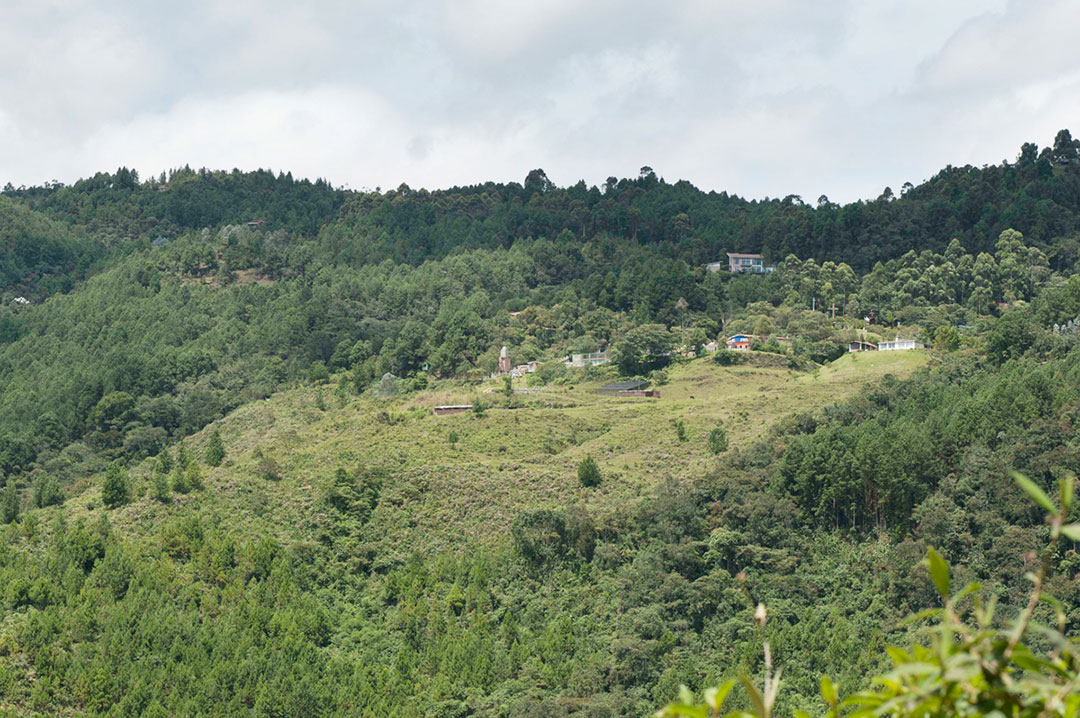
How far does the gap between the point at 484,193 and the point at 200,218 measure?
819 inches

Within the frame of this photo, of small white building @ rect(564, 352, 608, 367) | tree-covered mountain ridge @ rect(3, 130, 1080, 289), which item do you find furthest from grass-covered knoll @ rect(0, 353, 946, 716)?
tree-covered mountain ridge @ rect(3, 130, 1080, 289)

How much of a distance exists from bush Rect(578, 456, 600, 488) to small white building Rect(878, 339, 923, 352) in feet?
55.4

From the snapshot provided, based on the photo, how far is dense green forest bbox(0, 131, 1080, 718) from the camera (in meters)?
33.6

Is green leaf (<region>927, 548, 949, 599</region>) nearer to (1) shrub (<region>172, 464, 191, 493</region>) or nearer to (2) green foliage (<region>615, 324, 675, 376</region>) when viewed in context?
(1) shrub (<region>172, 464, 191, 493</region>)

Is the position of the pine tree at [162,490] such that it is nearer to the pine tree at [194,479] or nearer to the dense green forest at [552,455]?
the dense green forest at [552,455]

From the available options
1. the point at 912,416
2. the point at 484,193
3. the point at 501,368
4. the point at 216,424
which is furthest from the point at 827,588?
the point at 484,193

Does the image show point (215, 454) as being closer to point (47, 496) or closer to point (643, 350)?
point (47, 496)

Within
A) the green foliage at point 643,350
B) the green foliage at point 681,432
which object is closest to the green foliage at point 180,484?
the green foliage at point 681,432

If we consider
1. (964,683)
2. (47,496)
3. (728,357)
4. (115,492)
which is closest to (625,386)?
(728,357)

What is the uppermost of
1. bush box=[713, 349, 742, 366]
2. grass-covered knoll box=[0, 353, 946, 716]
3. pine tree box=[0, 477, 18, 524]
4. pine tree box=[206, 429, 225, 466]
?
bush box=[713, 349, 742, 366]

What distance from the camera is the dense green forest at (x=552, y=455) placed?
33625mm

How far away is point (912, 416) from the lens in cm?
4175

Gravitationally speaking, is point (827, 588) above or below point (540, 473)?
below

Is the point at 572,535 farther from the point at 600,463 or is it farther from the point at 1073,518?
the point at 1073,518
